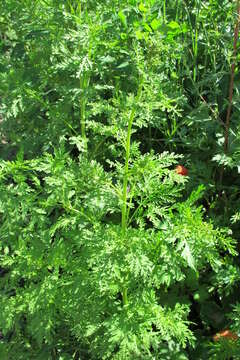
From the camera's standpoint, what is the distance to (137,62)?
4.24 feet

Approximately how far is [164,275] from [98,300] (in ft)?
0.91

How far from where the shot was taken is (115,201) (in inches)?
58.4

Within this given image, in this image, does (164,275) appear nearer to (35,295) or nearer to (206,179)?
(35,295)

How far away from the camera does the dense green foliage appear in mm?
1445

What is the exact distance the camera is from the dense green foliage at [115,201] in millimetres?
1445

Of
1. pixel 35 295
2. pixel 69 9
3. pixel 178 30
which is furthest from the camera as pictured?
pixel 69 9

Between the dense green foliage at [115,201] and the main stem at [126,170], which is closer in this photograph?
the main stem at [126,170]

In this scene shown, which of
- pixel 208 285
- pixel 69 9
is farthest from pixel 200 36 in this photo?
pixel 208 285

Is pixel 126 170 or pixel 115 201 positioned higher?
pixel 126 170

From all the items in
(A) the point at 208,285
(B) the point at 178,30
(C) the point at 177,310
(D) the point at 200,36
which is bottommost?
(A) the point at 208,285

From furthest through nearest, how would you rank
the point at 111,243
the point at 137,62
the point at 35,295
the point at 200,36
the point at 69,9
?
the point at 200,36 → the point at 69,9 → the point at 35,295 → the point at 111,243 → the point at 137,62

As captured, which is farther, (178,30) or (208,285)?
(208,285)

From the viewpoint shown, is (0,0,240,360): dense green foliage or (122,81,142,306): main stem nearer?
(122,81,142,306): main stem

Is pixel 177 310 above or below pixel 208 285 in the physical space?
above
